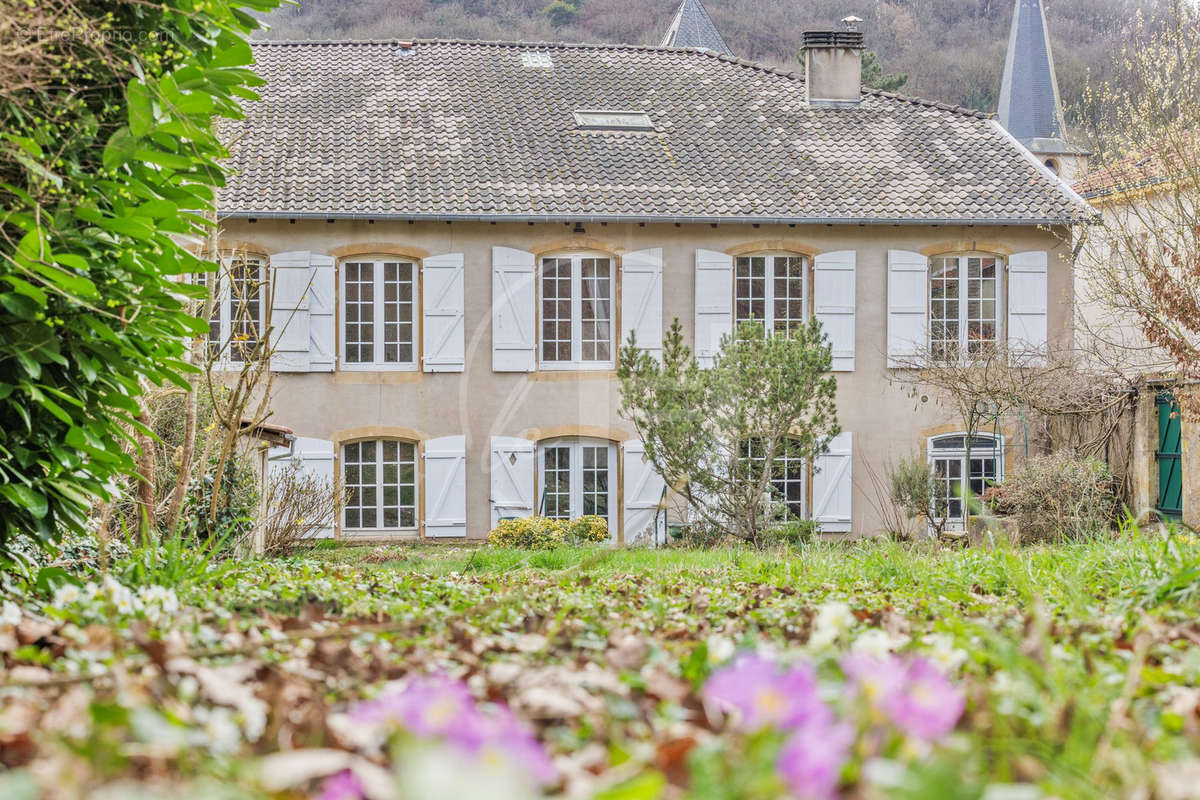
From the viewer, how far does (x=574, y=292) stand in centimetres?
1511

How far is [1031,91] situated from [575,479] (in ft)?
75.6

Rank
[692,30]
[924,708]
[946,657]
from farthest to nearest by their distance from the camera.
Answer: [692,30] → [946,657] → [924,708]

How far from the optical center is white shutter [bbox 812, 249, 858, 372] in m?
15.1

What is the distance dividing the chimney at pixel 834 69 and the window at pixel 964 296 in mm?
3565

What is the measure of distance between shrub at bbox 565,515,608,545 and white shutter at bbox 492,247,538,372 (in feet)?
7.23

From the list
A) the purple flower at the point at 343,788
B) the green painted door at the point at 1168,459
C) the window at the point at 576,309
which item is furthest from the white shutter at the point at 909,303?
the purple flower at the point at 343,788

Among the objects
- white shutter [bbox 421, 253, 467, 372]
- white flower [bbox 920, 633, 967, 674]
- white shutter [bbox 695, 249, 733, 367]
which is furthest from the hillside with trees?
white flower [bbox 920, 633, 967, 674]

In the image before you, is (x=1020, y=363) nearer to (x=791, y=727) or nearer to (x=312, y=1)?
(x=791, y=727)

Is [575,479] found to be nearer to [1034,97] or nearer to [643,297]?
[643,297]

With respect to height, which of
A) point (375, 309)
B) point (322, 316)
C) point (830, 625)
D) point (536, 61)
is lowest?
point (830, 625)

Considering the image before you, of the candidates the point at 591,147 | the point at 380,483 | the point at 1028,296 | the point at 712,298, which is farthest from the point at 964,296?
the point at 380,483

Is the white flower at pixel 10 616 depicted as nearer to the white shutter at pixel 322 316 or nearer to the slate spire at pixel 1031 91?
the white shutter at pixel 322 316

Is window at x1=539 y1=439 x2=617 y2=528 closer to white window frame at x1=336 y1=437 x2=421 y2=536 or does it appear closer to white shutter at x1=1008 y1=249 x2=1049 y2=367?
white window frame at x1=336 y1=437 x2=421 y2=536

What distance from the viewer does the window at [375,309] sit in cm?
1496
